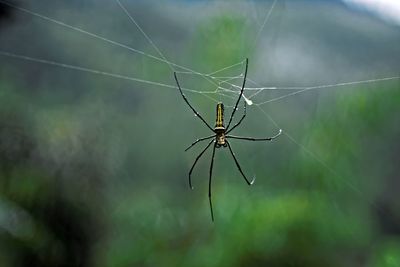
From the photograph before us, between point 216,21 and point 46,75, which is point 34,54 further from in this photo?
point 216,21

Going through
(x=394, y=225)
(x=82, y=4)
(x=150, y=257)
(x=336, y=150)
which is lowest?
(x=150, y=257)

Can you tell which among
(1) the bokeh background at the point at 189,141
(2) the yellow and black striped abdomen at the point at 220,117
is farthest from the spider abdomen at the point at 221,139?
(1) the bokeh background at the point at 189,141

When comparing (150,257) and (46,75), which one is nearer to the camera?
(150,257)

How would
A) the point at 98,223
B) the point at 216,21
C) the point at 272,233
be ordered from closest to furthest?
the point at 272,233 → the point at 98,223 → the point at 216,21

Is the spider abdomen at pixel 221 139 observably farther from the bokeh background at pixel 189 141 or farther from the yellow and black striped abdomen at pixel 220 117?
the bokeh background at pixel 189 141

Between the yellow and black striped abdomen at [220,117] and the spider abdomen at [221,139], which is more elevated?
the yellow and black striped abdomen at [220,117]

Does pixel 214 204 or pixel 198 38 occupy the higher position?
pixel 198 38

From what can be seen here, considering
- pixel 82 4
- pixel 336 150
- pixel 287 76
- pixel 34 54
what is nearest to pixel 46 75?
pixel 34 54

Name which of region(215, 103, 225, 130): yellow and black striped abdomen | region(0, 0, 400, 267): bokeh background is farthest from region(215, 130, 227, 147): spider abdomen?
region(0, 0, 400, 267): bokeh background

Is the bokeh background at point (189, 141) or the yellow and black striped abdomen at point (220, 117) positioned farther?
the bokeh background at point (189, 141)

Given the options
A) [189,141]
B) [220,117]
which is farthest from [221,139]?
[189,141]
